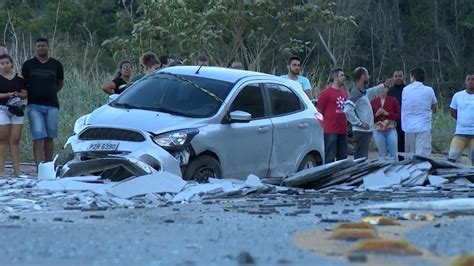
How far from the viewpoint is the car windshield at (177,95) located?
47.7 ft

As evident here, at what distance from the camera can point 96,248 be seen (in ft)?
26.6

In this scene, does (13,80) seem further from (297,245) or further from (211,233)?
(297,245)

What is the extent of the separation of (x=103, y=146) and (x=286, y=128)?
2.96m

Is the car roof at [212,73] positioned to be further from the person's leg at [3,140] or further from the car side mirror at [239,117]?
the person's leg at [3,140]

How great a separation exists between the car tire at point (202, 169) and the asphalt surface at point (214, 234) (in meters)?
1.03

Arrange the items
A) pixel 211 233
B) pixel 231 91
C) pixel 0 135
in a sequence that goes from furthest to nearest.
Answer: pixel 0 135, pixel 231 91, pixel 211 233

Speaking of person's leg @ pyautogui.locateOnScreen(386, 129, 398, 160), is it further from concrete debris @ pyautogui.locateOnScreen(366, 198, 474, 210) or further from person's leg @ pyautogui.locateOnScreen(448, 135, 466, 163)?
concrete debris @ pyautogui.locateOnScreen(366, 198, 474, 210)

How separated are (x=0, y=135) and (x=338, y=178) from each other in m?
4.97

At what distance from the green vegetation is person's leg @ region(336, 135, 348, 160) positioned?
509 cm

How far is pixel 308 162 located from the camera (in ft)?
53.3

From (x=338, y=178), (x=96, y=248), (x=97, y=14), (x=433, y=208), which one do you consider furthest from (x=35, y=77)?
(x=97, y=14)

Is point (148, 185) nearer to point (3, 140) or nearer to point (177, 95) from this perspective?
point (177, 95)

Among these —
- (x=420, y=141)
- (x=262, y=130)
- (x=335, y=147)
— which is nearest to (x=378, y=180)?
(x=262, y=130)

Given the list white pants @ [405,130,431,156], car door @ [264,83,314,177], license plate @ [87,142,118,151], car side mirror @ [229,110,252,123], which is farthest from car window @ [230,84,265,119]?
white pants @ [405,130,431,156]
